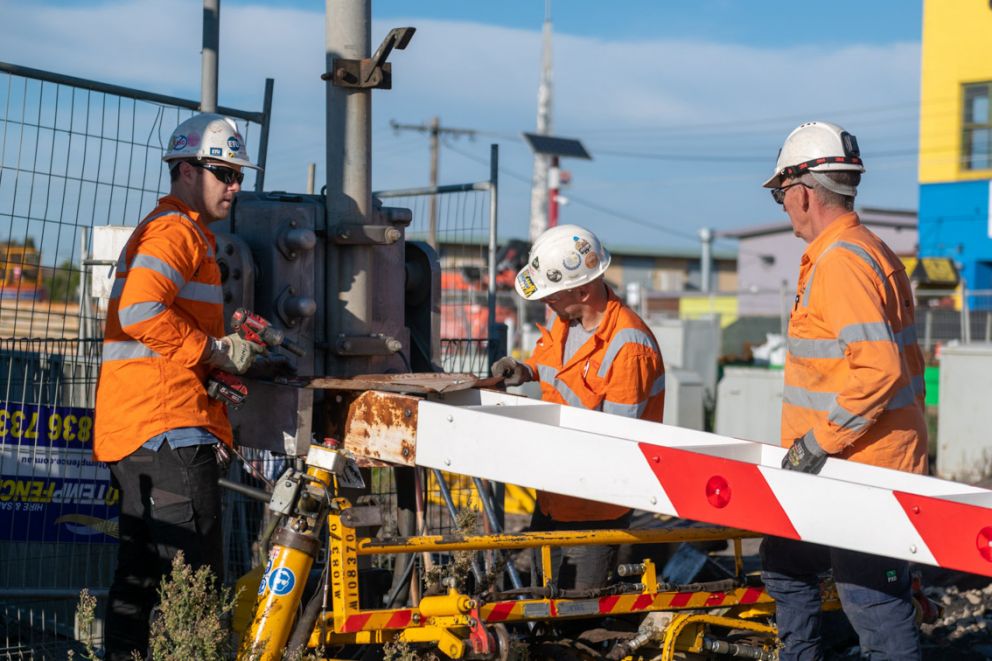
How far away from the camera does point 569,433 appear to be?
12.0ft

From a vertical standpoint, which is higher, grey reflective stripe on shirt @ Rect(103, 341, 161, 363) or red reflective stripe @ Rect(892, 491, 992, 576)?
grey reflective stripe on shirt @ Rect(103, 341, 161, 363)

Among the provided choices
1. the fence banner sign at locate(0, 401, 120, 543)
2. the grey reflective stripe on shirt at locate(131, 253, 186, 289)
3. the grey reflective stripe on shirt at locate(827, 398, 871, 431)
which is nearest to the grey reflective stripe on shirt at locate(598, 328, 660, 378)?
the grey reflective stripe on shirt at locate(827, 398, 871, 431)

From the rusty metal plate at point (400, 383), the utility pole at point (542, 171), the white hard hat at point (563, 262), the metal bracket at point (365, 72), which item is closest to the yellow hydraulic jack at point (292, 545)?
the rusty metal plate at point (400, 383)

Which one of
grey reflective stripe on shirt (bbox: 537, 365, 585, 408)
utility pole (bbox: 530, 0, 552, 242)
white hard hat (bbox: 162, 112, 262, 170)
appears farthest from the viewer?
utility pole (bbox: 530, 0, 552, 242)

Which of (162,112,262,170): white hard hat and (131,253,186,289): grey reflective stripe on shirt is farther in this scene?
(162,112,262,170): white hard hat

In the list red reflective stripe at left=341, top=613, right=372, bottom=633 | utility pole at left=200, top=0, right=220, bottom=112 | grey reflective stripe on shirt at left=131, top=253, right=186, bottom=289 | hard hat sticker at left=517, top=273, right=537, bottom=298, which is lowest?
red reflective stripe at left=341, top=613, right=372, bottom=633

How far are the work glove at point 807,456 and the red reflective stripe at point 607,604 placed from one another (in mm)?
905

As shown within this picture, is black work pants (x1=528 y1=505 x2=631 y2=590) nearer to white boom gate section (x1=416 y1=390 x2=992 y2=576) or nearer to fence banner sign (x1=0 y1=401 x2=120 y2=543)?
white boom gate section (x1=416 y1=390 x2=992 y2=576)

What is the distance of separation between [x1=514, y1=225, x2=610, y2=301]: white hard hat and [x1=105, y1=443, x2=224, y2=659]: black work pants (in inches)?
61.4

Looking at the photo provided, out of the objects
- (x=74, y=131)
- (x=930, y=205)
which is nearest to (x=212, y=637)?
(x=74, y=131)

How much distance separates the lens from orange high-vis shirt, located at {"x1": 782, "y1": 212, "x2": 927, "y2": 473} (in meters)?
3.90

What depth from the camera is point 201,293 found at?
444 centimetres

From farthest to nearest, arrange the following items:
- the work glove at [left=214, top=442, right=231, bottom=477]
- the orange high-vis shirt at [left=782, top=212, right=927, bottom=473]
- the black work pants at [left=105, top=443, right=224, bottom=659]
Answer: the work glove at [left=214, top=442, right=231, bottom=477]
the black work pants at [left=105, top=443, right=224, bottom=659]
the orange high-vis shirt at [left=782, top=212, right=927, bottom=473]

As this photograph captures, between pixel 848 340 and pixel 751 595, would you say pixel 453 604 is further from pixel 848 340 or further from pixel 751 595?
pixel 848 340
